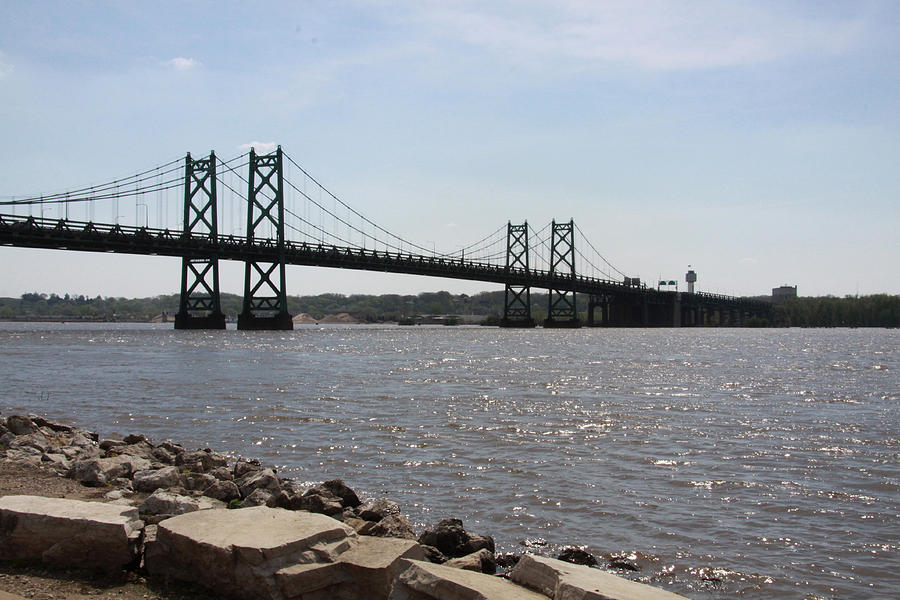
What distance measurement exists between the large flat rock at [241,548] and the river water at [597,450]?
2450 millimetres

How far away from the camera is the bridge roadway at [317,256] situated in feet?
165

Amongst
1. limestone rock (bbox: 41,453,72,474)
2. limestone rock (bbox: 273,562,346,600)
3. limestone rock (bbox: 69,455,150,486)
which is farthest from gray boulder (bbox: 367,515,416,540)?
limestone rock (bbox: 41,453,72,474)

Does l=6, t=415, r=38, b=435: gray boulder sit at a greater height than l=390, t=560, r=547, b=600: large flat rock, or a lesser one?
lesser

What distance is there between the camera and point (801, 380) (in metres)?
27.2

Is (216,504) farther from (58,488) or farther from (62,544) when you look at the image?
(62,544)

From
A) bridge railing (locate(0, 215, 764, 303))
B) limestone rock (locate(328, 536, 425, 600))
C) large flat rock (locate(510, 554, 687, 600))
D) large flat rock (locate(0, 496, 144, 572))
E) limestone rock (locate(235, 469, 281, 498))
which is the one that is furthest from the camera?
bridge railing (locate(0, 215, 764, 303))

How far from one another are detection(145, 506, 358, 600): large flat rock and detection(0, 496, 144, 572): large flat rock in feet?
0.72

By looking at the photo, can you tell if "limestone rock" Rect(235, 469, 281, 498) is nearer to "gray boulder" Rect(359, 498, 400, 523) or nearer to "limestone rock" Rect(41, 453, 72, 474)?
"gray boulder" Rect(359, 498, 400, 523)

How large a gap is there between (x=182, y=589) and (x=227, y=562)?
1.50 ft

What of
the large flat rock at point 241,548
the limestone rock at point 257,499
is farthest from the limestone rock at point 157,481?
the large flat rock at point 241,548

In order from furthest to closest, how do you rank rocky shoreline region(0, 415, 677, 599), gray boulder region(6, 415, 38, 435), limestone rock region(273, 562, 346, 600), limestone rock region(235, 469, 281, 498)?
1. gray boulder region(6, 415, 38, 435)
2. limestone rock region(235, 469, 281, 498)
3. rocky shoreline region(0, 415, 677, 599)
4. limestone rock region(273, 562, 346, 600)

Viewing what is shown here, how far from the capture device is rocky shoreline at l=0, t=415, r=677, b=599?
16.7 feet

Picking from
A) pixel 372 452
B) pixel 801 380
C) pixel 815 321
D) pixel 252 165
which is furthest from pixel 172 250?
pixel 815 321

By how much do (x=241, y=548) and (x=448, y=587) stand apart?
1.42m
